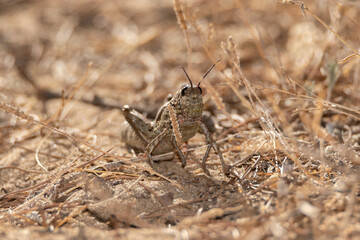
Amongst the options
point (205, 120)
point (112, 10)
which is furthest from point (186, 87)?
point (112, 10)

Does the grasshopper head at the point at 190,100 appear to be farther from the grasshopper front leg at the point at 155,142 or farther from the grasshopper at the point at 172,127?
the grasshopper front leg at the point at 155,142

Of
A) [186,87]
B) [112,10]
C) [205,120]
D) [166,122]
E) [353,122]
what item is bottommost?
[353,122]

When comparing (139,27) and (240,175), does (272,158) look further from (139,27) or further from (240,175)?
(139,27)

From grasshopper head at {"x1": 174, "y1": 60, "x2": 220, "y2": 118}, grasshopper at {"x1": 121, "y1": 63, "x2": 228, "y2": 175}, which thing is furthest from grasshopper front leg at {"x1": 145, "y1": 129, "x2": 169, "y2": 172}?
grasshopper head at {"x1": 174, "y1": 60, "x2": 220, "y2": 118}

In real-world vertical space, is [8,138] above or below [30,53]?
below

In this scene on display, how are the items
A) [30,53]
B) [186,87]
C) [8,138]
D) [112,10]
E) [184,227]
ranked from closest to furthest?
[184,227], [186,87], [8,138], [30,53], [112,10]

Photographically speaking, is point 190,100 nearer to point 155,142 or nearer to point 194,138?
point 155,142

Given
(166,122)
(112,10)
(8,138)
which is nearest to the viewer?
(166,122)

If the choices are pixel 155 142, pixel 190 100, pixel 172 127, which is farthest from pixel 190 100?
pixel 155 142

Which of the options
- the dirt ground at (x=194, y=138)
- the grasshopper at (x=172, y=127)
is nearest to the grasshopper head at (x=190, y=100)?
the grasshopper at (x=172, y=127)
